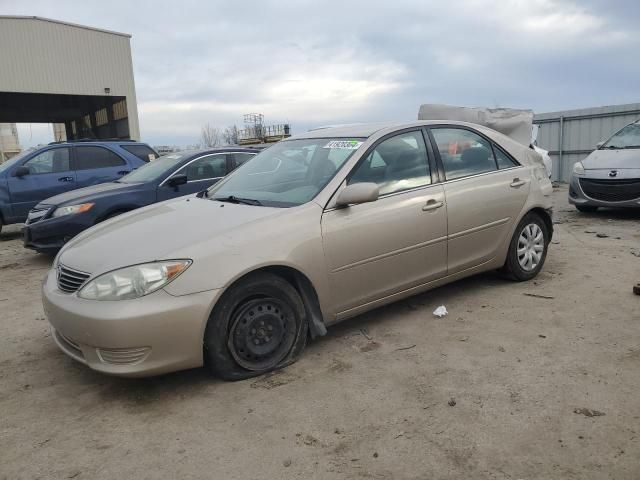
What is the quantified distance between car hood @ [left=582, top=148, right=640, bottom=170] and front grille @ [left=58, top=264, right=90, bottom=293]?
26.8 feet

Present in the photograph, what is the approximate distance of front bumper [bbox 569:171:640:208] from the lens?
8.20 metres

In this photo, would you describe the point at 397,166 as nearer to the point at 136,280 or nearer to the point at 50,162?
the point at 136,280

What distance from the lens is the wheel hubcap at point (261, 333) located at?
3.22 m

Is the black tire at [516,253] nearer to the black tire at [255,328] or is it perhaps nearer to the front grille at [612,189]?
the black tire at [255,328]

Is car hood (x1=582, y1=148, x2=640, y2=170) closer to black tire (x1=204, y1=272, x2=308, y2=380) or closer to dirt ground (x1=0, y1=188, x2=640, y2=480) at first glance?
dirt ground (x1=0, y1=188, x2=640, y2=480)

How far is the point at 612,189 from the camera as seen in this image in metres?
8.37

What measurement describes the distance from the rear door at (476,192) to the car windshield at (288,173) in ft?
3.05

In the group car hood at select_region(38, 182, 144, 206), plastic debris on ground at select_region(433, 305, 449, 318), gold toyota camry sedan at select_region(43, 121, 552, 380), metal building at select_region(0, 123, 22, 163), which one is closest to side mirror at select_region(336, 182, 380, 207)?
gold toyota camry sedan at select_region(43, 121, 552, 380)

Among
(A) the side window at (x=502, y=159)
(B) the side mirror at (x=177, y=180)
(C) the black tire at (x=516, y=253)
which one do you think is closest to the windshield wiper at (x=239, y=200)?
(A) the side window at (x=502, y=159)

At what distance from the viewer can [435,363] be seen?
3.43 m

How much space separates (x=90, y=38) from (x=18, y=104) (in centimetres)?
775

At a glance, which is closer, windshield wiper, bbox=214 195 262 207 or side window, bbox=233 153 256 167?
windshield wiper, bbox=214 195 262 207

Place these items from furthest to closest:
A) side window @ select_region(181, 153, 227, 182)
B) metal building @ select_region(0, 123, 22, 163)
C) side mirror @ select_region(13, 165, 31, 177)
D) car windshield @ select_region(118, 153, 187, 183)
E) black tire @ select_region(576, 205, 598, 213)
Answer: metal building @ select_region(0, 123, 22, 163) < black tire @ select_region(576, 205, 598, 213) < side mirror @ select_region(13, 165, 31, 177) < side window @ select_region(181, 153, 227, 182) < car windshield @ select_region(118, 153, 187, 183)

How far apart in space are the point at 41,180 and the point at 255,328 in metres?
7.31
